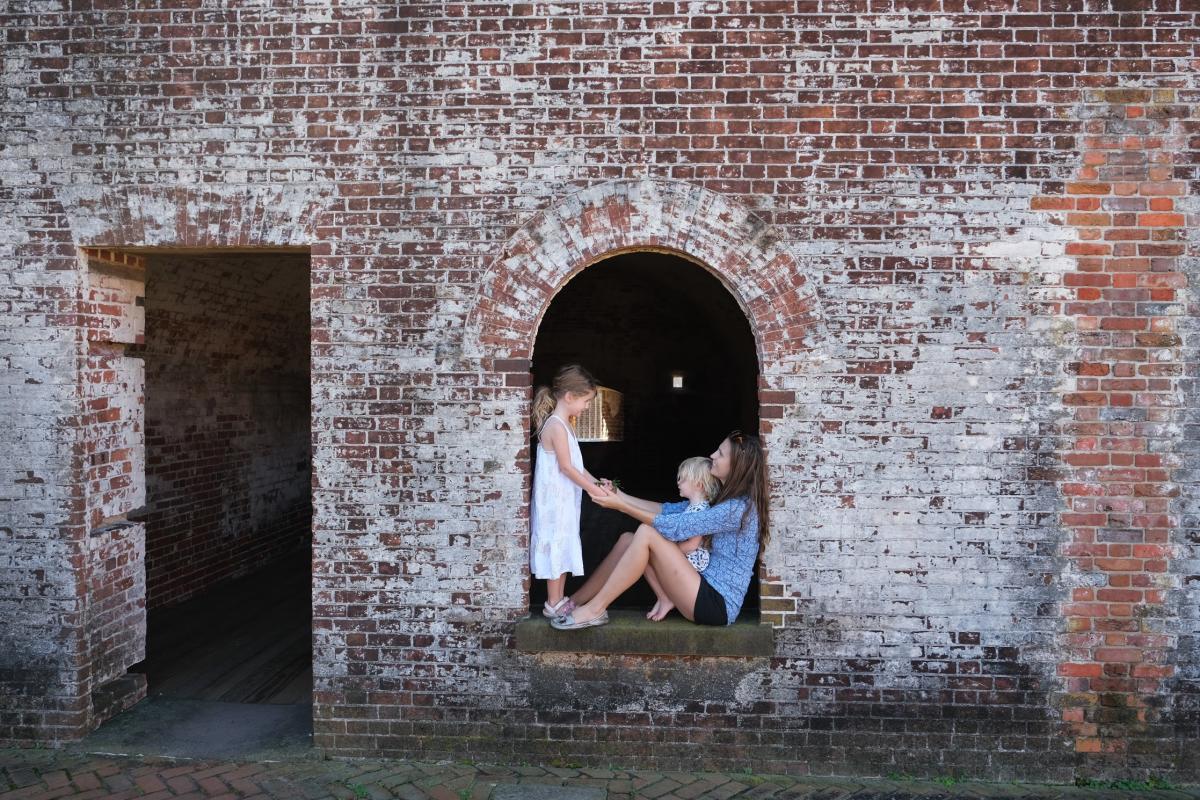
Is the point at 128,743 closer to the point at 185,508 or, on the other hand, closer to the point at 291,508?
the point at 185,508

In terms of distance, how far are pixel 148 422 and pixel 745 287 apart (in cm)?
550

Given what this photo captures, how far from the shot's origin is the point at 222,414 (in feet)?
27.3

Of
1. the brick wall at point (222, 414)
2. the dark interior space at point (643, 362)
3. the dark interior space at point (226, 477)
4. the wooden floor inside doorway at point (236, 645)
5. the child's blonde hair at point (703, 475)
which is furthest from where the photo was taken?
the dark interior space at point (643, 362)

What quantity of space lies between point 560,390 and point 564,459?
0.44 meters

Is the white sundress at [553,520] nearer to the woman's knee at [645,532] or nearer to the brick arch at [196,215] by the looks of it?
the woman's knee at [645,532]

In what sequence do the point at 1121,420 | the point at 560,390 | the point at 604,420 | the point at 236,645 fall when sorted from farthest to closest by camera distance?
the point at 604,420, the point at 236,645, the point at 560,390, the point at 1121,420

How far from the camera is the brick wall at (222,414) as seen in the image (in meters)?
7.22

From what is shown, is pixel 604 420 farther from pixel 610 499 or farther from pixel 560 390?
pixel 610 499

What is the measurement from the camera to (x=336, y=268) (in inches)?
183

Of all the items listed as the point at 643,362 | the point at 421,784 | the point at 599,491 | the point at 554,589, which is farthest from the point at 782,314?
the point at 643,362

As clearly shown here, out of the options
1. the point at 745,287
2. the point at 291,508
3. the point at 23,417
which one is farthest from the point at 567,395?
the point at 291,508

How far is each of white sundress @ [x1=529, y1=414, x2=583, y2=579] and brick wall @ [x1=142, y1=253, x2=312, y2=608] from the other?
3999mm

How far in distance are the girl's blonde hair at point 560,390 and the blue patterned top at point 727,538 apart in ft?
2.91

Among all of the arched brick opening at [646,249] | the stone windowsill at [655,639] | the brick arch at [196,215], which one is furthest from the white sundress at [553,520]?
the brick arch at [196,215]
